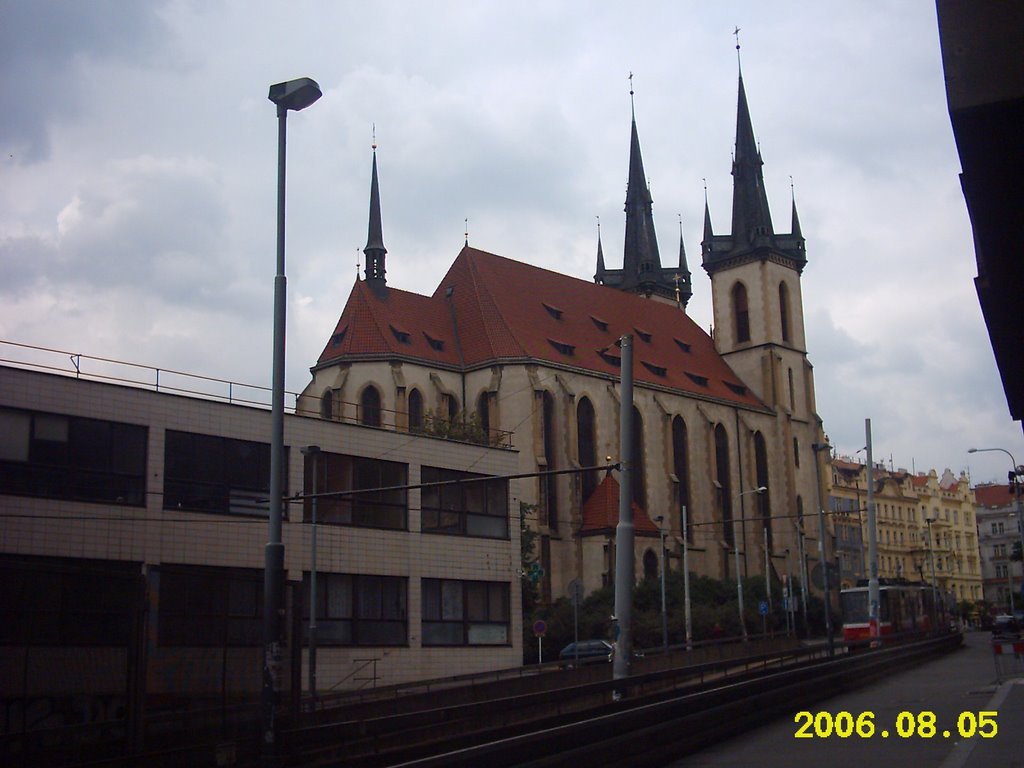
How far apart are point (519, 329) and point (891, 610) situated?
1204 inches

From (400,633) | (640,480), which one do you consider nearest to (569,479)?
(640,480)

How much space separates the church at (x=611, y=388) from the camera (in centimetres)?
6788

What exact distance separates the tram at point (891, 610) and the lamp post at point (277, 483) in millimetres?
37166

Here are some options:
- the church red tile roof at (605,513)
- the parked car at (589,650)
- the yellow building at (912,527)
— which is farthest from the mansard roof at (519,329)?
the yellow building at (912,527)

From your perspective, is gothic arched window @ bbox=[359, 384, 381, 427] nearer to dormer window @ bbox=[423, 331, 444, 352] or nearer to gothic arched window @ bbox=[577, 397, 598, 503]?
dormer window @ bbox=[423, 331, 444, 352]

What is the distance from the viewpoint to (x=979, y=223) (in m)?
5.22

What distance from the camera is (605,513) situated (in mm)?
68500

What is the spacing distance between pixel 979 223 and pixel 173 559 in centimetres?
2689

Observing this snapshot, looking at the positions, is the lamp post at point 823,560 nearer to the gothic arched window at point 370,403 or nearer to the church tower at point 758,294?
the church tower at point 758,294

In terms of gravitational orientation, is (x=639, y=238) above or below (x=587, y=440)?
above

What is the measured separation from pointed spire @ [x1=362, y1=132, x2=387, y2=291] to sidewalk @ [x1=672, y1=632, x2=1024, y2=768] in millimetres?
53543

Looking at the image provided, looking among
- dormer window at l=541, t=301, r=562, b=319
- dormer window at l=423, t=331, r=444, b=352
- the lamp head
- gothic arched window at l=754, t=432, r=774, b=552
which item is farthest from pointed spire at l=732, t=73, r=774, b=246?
the lamp head

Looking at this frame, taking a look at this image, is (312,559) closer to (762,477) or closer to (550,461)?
(550,461)

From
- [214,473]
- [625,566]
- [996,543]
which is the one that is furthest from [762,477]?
[625,566]
